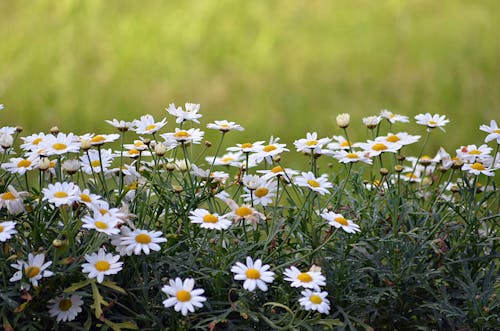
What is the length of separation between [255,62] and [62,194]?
3.99 m

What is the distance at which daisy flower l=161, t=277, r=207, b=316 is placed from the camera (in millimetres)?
1680

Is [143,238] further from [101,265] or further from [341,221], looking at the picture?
[341,221]

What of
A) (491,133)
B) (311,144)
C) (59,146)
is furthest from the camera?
(491,133)

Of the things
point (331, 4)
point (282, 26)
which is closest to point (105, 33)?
point (282, 26)

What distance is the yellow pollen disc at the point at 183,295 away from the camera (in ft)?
5.59

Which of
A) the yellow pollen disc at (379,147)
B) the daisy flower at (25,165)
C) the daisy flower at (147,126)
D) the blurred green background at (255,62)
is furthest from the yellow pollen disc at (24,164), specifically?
the blurred green background at (255,62)

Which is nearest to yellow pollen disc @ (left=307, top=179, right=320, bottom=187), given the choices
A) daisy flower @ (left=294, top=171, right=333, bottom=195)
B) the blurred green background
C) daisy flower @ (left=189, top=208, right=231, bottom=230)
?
daisy flower @ (left=294, top=171, right=333, bottom=195)

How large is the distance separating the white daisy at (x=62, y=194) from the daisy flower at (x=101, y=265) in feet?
0.45

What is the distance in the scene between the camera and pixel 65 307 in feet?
5.80

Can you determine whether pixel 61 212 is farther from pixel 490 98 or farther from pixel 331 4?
pixel 331 4

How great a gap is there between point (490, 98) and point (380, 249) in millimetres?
3567

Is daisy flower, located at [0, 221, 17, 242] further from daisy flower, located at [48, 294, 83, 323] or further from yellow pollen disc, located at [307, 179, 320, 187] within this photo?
yellow pollen disc, located at [307, 179, 320, 187]

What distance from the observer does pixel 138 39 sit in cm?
585

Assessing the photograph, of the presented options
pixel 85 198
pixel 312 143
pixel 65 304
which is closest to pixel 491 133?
pixel 312 143
